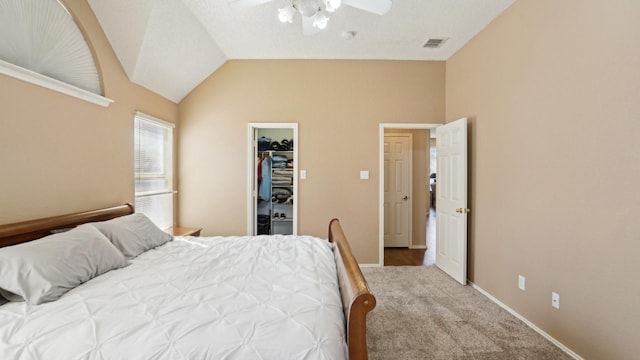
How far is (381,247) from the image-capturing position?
12.4 ft

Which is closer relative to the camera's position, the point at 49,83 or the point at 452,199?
the point at 49,83

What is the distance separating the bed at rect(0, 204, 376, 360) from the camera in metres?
1.00

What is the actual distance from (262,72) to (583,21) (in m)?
3.27

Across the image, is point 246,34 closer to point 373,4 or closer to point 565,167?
point 373,4

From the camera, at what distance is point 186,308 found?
125 cm

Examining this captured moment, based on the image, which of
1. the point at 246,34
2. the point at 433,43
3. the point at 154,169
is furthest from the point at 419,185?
the point at 154,169

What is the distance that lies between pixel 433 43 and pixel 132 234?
12.3ft

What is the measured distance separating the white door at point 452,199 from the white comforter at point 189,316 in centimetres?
206

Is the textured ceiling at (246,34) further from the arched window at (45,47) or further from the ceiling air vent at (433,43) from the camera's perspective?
the arched window at (45,47)

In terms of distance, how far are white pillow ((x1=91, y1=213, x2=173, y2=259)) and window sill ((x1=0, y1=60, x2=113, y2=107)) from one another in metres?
1.06

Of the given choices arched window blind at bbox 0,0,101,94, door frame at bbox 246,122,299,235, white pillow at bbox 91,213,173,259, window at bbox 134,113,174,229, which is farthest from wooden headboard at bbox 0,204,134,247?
door frame at bbox 246,122,299,235

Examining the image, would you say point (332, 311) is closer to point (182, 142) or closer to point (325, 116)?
point (325, 116)

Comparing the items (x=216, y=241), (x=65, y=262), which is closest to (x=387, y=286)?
(x=216, y=241)

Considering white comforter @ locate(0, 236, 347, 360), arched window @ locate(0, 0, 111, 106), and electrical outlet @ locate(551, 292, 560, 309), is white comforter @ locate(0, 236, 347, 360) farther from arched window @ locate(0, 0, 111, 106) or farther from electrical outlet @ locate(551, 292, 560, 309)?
electrical outlet @ locate(551, 292, 560, 309)
